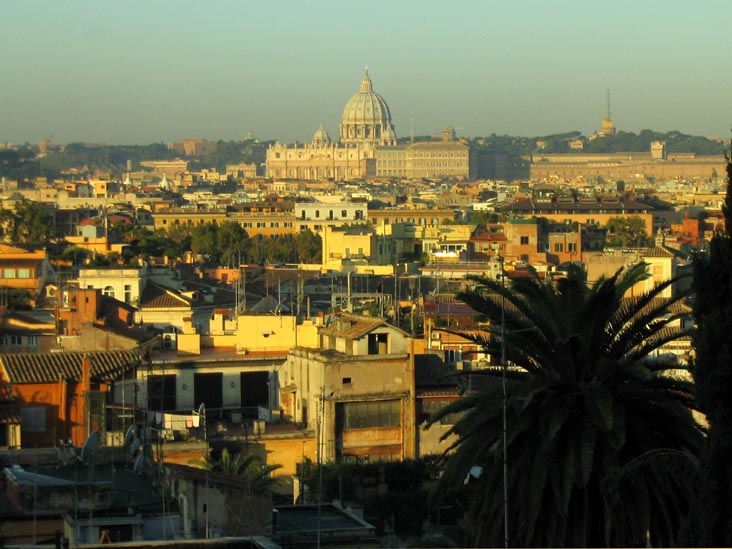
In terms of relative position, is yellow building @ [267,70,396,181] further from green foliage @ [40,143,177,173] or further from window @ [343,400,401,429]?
window @ [343,400,401,429]

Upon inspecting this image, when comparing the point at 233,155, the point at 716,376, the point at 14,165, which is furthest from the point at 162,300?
the point at 233,155

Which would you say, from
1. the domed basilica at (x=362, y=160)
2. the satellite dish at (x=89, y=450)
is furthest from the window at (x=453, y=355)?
the domed basilica at (x=362, y=160)

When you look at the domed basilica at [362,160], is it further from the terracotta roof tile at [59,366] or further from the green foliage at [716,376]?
the green foliage at [716,376]

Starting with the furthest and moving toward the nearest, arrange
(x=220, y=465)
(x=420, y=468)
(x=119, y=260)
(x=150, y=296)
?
(x=119, y=260) < (x=150, y=296) < (x=420, y=468) < (x=220, y=465)

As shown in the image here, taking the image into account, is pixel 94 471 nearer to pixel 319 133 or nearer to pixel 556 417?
pixel 556 417

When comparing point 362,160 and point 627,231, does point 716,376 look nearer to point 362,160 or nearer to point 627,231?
point 627,231

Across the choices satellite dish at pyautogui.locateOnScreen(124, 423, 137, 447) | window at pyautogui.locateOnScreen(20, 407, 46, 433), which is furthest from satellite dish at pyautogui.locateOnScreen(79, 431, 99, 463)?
window at pyautogui.locateOnScreen(20, 407, 46, 433)

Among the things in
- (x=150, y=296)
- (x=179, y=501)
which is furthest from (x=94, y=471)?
(x=150, y=296)
